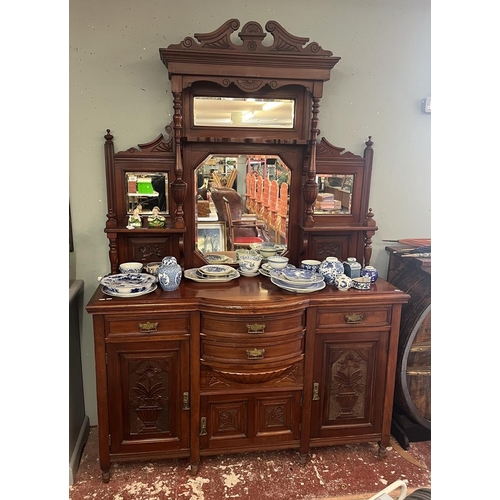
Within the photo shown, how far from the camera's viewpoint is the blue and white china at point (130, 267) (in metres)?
1.90

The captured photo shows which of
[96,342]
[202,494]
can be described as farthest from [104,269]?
[202,494]

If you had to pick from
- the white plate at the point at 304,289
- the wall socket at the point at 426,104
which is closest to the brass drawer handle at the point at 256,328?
the white plate at the point at 304,289

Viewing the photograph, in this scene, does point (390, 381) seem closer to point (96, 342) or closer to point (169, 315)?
point (169, 315)

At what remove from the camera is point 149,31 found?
189cm

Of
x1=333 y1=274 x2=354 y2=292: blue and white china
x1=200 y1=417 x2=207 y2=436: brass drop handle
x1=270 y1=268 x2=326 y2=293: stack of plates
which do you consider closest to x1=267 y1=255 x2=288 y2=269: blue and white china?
x1=270 y1=268 x2=326 y2=293: stack of plates

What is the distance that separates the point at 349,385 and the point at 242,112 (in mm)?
1395

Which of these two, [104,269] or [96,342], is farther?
[104,269]

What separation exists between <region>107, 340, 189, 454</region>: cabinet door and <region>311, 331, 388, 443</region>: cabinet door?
61 cm

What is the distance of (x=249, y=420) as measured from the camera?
186 cm

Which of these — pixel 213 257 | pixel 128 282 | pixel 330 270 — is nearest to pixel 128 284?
pixel 128 282

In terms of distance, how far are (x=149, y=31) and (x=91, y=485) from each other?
2073 mm

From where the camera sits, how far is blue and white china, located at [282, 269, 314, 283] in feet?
6.06

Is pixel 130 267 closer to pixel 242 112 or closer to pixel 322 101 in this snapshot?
pixel 242 112
